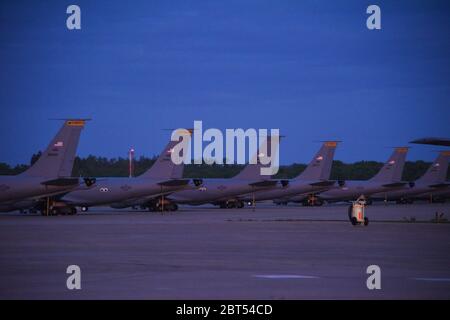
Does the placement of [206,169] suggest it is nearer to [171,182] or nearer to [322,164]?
[322,164]

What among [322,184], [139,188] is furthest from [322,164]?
[139,188]

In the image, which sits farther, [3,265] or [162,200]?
[162,200]

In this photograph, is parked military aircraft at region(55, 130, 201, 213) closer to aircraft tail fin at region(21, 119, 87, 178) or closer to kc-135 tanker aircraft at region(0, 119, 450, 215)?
kc-135 tanker aircraft at region(0, 119, 450, 215)

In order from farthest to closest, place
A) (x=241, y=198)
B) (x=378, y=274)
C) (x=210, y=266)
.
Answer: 1. (x=241, y=198)
2. (x=210, y=266)
3. (x=378, y=274)

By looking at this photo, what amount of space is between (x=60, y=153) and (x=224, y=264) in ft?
118

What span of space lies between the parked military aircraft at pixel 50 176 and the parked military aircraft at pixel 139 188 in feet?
17.4

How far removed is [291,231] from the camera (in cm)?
3538

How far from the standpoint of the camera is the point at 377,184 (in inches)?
3664

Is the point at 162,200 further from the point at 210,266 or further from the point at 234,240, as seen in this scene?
the point at 210,266

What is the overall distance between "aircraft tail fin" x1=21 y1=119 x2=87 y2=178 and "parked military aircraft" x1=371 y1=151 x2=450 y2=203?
50.4 meters

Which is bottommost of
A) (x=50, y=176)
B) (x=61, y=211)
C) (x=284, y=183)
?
(x=61, y=211)

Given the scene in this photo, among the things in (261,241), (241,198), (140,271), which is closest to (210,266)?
(140,271)

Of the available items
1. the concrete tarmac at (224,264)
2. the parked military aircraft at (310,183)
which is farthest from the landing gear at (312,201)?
the concrete tarmac at (224,264)
